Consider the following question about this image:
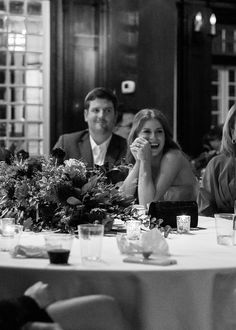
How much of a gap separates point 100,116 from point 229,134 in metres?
1.55

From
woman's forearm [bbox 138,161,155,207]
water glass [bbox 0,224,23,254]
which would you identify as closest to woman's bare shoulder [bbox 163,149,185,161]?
woman's forearm [bbox 138,161,155,207]

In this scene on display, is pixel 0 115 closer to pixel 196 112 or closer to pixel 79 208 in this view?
pixel 196 112

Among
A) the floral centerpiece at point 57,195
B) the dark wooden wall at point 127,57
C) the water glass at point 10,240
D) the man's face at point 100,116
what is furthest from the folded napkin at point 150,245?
the dark wooden wall at point 127,57

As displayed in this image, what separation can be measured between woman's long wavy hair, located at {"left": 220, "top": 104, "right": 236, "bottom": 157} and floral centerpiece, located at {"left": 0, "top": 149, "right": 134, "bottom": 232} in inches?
40.7

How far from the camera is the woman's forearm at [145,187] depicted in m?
4.42

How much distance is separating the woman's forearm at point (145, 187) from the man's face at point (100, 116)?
1.25 metres

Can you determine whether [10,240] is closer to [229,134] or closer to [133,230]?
[133,230]

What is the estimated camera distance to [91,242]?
8.25 ft

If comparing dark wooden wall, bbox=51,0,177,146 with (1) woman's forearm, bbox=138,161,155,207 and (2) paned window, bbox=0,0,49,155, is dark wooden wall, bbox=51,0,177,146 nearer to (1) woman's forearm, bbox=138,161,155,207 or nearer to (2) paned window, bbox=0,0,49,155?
(2) paned window, bbox=0,0,49,155

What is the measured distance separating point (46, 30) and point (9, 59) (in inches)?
19.6

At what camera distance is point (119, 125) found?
7.09 metres

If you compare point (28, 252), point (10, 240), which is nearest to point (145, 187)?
point (10, 240)

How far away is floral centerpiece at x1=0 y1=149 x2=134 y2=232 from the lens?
3.20 m

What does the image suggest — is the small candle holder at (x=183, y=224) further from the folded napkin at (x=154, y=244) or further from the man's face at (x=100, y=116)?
the man's face at (x=100, y=116)
